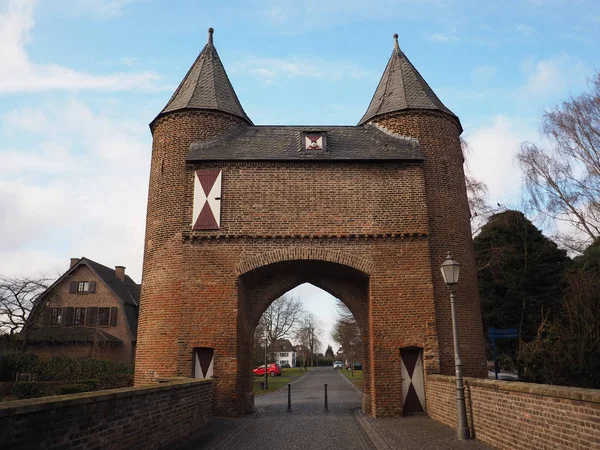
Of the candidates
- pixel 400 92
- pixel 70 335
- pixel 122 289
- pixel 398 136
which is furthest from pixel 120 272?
pixel 398 136

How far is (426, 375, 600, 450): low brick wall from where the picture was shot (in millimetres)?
5863

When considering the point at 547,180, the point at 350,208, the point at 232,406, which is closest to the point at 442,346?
the point at 350,208

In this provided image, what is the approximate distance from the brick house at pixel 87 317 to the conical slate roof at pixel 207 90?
67.6ft

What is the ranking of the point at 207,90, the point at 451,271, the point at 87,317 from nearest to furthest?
the point at 451,271, the point at 207,90, the point at 87,317

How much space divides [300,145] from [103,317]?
25831mm

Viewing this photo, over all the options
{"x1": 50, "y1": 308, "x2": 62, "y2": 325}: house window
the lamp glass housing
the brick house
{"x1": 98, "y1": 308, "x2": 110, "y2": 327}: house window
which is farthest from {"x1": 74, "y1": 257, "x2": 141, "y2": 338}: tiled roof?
the lamp glass housing

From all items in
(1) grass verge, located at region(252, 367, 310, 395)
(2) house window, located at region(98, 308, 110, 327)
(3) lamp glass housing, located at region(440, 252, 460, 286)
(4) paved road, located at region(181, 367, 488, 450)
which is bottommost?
(1) grass verge, located at region(252, 367, 310, 395)

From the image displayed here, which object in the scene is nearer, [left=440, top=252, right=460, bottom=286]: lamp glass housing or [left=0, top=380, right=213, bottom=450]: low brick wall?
[left=0, top=380, right=213, bottom=450]: low brick wall

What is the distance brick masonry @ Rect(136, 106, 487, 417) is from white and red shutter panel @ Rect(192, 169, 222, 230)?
191 mm

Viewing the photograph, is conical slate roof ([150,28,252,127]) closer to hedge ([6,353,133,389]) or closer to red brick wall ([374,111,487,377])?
red brick wall ([374,111,487,377])

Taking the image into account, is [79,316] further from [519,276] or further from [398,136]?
[519,276]

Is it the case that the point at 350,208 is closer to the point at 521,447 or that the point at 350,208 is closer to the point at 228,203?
the point at 228,203

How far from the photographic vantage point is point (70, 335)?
3472 centimetres

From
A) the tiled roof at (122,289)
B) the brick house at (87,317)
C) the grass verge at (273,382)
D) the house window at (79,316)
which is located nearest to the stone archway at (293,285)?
the grass verge at (273,382)
